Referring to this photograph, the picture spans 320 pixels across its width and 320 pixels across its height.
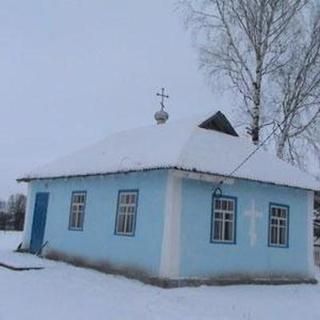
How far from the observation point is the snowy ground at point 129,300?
30.8 feet

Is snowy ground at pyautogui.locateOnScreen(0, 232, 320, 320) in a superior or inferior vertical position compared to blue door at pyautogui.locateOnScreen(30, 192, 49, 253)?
inferior

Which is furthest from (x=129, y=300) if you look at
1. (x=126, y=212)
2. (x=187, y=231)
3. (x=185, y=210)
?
(x=126, y=212)

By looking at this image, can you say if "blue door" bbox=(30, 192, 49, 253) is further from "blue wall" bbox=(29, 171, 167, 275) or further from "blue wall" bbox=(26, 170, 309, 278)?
"blue wall" bbox=(26, 170, 309, 278)

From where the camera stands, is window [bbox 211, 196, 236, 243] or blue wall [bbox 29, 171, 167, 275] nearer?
blue wall [bbox 29, 171, 167, 275]

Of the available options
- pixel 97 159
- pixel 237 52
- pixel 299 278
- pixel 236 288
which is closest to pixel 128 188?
pixel 97 159

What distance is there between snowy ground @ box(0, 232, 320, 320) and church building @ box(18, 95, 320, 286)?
78 cm

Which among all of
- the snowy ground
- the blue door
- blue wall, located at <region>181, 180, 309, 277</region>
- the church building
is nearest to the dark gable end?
the church building

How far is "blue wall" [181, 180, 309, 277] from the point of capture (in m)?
13.8

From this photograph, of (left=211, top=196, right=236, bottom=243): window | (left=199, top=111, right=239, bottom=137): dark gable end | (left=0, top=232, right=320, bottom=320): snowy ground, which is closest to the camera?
(left=0, top=232, right=320, bottom=320): snowy ground

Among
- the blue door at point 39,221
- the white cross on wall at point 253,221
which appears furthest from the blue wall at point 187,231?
the blue door at point 39,221

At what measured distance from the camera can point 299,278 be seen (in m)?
16.1

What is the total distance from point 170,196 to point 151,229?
95 centimetres

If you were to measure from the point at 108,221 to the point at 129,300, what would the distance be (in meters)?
4.81

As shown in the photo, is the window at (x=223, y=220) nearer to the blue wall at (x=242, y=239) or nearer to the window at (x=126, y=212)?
the blue wall at (x=242, y=239)
